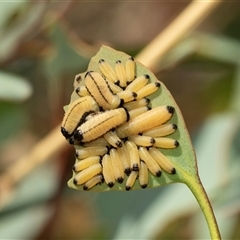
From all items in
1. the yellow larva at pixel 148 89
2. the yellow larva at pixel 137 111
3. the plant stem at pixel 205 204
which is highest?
the yellow larva at pixel 148 89

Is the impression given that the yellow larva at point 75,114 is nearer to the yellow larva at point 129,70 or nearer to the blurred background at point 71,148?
the yellow larva at point 129,70

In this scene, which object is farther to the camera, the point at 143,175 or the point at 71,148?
the point at 71,148

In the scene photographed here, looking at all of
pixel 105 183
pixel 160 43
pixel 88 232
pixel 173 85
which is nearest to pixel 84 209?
pixel 88 232

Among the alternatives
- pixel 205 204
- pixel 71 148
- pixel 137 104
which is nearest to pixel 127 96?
pixel 137 104

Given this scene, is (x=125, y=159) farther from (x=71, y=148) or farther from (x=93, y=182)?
(x=71, y=148)

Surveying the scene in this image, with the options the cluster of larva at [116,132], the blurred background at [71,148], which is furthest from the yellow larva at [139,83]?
the blurred background at [71,148]

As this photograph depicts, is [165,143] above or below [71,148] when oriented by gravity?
above
